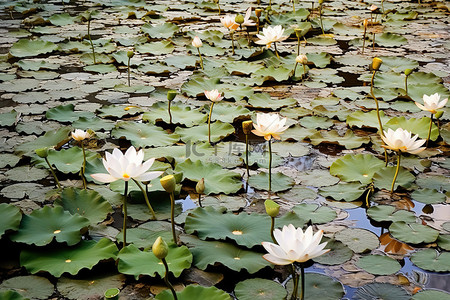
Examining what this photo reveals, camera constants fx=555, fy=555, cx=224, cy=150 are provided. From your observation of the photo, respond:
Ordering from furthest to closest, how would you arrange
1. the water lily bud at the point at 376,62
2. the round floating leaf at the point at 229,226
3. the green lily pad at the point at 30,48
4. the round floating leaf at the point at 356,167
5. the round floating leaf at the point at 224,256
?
the green lily pad at the point at 30,48 < the water lily bud at the point at 376,62 < the round floating leaf at the point at 356,167 < the round floating leaf at the point at 229,226 < the round floating leaf at the point at 224,256

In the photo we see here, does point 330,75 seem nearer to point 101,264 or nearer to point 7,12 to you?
point 101,264

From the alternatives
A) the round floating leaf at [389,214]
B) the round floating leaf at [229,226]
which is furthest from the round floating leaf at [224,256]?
the round floating leaf at [389,214]

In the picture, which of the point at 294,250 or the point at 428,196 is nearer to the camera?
the point at 294,250

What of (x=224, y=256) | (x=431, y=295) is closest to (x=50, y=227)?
(x=224, y=256)

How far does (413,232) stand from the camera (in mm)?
2168

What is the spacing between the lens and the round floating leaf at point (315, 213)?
7.42 ft

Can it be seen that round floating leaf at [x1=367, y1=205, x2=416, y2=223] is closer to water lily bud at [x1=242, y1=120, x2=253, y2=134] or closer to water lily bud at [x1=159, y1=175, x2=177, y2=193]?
water lily bud at [x1=242, y1=120, x2=253, y2=134]

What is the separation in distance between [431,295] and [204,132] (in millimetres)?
1627

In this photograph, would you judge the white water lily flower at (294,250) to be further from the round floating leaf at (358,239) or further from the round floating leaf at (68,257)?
the round floating leaf at (68,257)

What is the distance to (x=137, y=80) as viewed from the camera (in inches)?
159

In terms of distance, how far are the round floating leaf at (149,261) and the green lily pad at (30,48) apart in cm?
311

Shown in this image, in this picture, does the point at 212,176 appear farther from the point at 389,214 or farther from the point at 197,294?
the point at 197,294

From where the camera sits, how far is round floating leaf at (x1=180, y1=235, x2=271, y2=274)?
6.23ft

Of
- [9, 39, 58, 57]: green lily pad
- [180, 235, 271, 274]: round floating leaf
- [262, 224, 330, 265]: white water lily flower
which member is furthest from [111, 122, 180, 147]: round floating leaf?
[9, 39, 58, 57]: green lily pad
